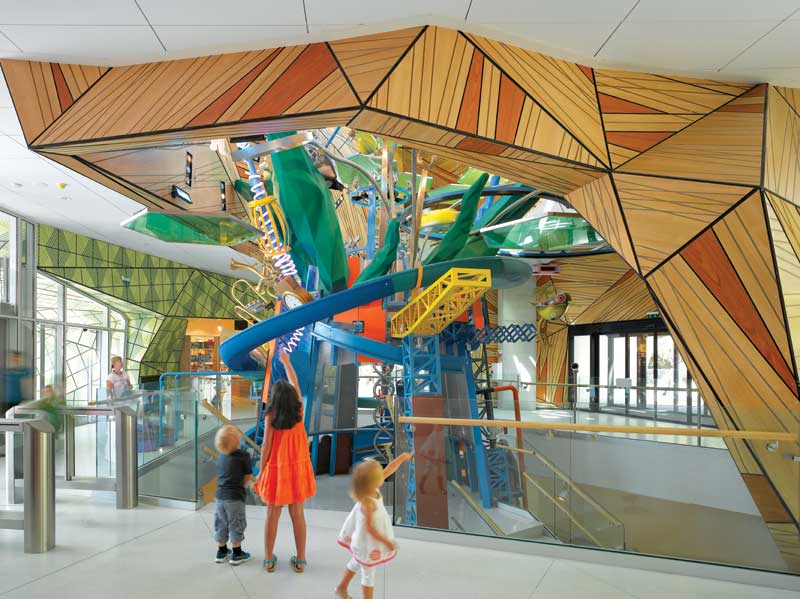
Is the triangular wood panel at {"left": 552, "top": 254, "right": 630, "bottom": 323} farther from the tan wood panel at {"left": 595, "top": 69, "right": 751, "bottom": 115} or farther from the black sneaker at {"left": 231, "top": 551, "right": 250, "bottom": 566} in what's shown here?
the black sneaker at {"left": 231, "top": 551, "right": 250, "bottom": 566}

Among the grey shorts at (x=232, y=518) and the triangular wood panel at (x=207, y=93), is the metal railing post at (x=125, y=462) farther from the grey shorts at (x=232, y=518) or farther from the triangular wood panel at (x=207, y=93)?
the triangular wood panel at (x=207, y=93)

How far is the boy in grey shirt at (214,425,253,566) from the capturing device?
12.5 feet

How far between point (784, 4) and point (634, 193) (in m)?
1.59

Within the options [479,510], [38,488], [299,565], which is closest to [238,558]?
[299,565]

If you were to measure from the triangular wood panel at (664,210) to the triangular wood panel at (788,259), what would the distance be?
0.36 meters

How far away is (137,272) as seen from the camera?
17.3 meters

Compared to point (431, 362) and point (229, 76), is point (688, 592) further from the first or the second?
point (431, 362)

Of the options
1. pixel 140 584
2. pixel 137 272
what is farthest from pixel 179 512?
pixel 137 272

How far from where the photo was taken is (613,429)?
173 inches

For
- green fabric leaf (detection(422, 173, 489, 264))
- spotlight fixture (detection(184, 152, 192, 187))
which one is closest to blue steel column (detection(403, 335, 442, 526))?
green fabric leaf (detection(422, 173, 489, 264))

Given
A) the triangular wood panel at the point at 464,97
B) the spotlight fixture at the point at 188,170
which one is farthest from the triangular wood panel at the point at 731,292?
the spotlight fixture at the point at 188,170

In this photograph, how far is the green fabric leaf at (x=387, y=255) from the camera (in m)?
9.34

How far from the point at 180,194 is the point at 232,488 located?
569 cm

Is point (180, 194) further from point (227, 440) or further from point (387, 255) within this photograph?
point (227, 440)
